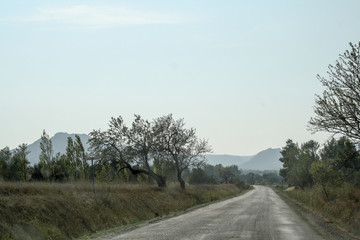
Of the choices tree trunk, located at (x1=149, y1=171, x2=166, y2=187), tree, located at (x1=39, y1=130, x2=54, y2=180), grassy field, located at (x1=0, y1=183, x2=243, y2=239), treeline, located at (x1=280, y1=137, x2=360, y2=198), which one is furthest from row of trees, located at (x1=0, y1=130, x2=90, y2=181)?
treeline, located at (x1=280, y1=137, x2=360, y2=198)

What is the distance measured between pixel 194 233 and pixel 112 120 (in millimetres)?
39230

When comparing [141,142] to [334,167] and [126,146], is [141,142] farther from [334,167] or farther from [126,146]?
[334,167]

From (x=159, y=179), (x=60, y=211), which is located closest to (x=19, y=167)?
(x=159, y=179)

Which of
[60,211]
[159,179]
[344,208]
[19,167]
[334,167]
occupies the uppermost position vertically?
[19,167]

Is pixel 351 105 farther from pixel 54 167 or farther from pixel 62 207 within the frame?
pixel 54 167

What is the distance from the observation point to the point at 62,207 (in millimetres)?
20594

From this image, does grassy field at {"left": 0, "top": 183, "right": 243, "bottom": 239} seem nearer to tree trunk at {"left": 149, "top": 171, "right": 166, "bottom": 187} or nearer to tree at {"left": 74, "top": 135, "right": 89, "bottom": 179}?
tree trunk at {"left": 149, "top": 171, "right": 166, "bottom": 187}

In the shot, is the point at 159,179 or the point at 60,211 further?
the point at 159,179

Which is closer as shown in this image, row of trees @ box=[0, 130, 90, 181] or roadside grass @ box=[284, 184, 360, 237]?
roadside grass @ box=[284, 184, 360, 237]

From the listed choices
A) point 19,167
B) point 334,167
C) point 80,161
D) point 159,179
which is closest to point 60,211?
point 334,167

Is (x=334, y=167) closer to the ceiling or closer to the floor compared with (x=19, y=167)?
closer to the floor

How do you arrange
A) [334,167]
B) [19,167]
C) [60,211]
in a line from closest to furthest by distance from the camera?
[60,211]
[334,167]
[19,167]

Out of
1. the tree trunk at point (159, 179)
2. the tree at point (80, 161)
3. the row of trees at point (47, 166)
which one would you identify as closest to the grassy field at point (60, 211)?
the row of trees at point (47, 166)

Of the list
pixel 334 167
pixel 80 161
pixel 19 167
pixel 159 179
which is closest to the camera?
pixel 334 167
